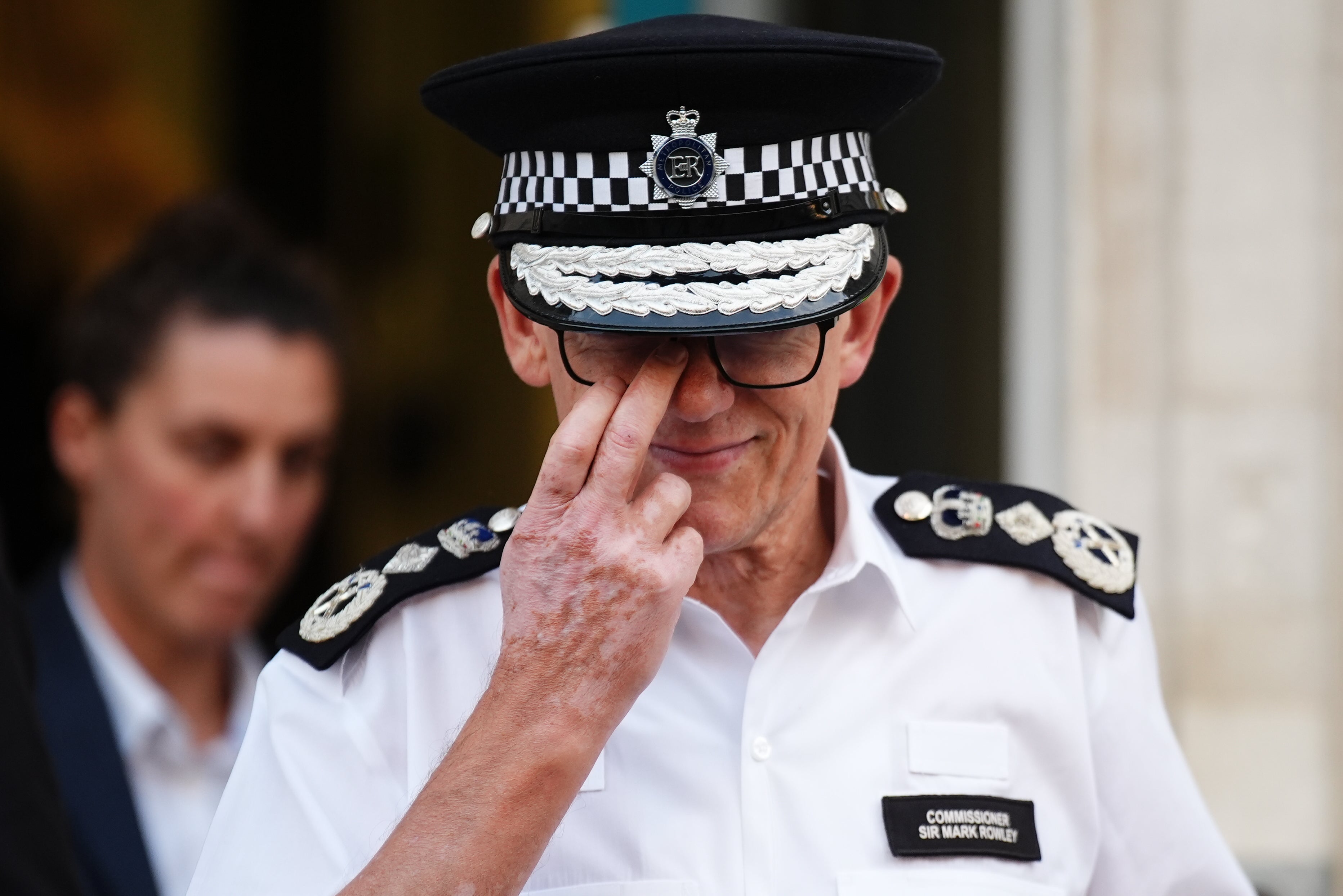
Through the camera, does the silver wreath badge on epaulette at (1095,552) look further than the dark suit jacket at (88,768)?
No

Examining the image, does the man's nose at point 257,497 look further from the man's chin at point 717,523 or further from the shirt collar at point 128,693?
the man's chin at point 717,523

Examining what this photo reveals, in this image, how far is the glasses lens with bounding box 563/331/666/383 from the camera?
1895 millimetres

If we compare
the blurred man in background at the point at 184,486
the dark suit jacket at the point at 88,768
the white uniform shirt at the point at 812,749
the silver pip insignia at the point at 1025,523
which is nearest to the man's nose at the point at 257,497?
the blurred man in background at the point at 184,486

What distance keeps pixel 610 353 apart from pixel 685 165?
0.81 ft

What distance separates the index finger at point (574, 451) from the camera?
1.82m

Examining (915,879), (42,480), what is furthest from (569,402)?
(42,480)

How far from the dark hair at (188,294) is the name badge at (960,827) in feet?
8.39

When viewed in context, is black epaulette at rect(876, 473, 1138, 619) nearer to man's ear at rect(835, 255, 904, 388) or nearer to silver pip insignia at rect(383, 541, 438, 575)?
man's ear at rect(835, 255, 904, 388)

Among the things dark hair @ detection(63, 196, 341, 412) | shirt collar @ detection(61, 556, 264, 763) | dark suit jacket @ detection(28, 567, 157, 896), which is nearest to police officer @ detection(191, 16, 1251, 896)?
dark suit jacket @ detection(28, 567, 157, 896)

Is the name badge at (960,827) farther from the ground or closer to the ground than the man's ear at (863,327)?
closer to the ground

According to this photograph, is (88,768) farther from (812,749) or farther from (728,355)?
(728,355)

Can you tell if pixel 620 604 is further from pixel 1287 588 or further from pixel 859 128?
pixel 1287 588

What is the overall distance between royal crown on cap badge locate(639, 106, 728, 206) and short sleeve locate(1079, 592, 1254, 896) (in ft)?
2.96

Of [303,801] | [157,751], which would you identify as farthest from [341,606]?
[157,751]
